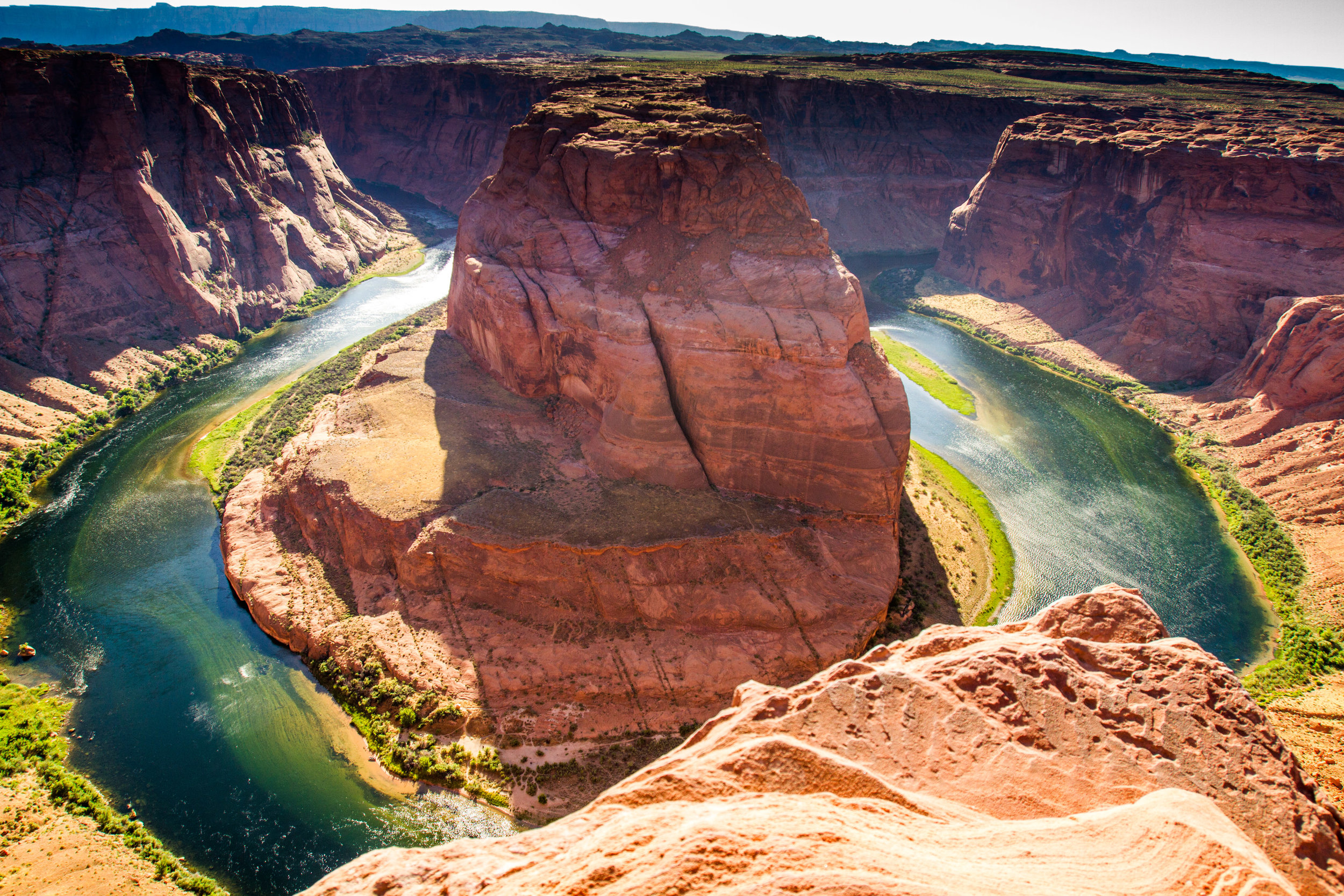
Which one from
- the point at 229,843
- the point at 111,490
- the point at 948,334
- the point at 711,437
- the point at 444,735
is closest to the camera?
the point at 229,843

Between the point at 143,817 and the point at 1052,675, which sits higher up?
the point at 1052,675

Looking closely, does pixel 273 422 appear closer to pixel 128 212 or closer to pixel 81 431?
pixel 81 431

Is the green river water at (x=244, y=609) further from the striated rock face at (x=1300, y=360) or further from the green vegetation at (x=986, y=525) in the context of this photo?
the striated rock face at (x=1300, y=360)

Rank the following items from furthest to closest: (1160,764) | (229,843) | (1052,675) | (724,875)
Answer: (229,843), (1052,675), (1160,764), (724,875)

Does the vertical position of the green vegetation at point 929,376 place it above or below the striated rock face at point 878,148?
below

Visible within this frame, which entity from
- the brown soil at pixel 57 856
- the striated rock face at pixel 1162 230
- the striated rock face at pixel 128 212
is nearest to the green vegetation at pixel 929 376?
the striated rock face at pixel 1162 230

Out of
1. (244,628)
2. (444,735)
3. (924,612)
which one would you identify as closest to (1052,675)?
(924,612)

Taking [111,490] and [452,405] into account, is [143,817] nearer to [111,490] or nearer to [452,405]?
[452,405]
